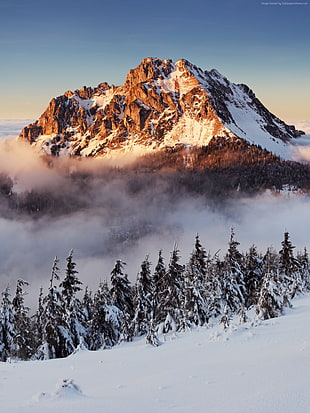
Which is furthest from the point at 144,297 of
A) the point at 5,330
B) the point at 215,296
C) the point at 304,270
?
the point at 304,270

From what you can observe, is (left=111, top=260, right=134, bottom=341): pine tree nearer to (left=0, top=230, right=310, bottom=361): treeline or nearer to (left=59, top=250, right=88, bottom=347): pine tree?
(left=0, top=230, right=310, bottom=361): treeline

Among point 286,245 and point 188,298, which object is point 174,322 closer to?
point 188,298

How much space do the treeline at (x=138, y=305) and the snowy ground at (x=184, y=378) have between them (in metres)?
7.30

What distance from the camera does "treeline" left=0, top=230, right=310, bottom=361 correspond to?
23391mm

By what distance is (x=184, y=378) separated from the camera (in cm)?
883

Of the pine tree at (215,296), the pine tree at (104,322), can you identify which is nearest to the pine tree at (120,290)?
the pine tree at (104,322)

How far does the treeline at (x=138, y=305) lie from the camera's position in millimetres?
23391

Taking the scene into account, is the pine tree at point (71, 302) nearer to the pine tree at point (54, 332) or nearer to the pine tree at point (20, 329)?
the pine tree at point (54, 332)

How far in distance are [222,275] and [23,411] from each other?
89.4ft

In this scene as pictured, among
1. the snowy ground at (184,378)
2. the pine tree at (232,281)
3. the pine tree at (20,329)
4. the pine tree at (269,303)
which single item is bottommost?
the pine tree at (20,329)

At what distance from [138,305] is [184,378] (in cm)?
2226

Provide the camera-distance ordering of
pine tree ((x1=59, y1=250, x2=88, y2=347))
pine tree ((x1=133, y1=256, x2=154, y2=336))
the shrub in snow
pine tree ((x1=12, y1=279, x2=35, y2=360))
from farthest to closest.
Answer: pine tree ((x1=133, y1=256, x2=154, y2=336)) < pine tree ((x1=59, y1=250, x2=88, y2=347)) < pine tree ((x1=12, y1=279, x2=35, y2=360)) < the shrub in snow

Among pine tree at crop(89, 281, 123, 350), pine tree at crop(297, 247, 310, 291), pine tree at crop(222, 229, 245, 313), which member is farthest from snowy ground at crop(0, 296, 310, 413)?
pine tree at crop(297, 247, 310, 291)

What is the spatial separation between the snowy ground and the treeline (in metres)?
7.30
